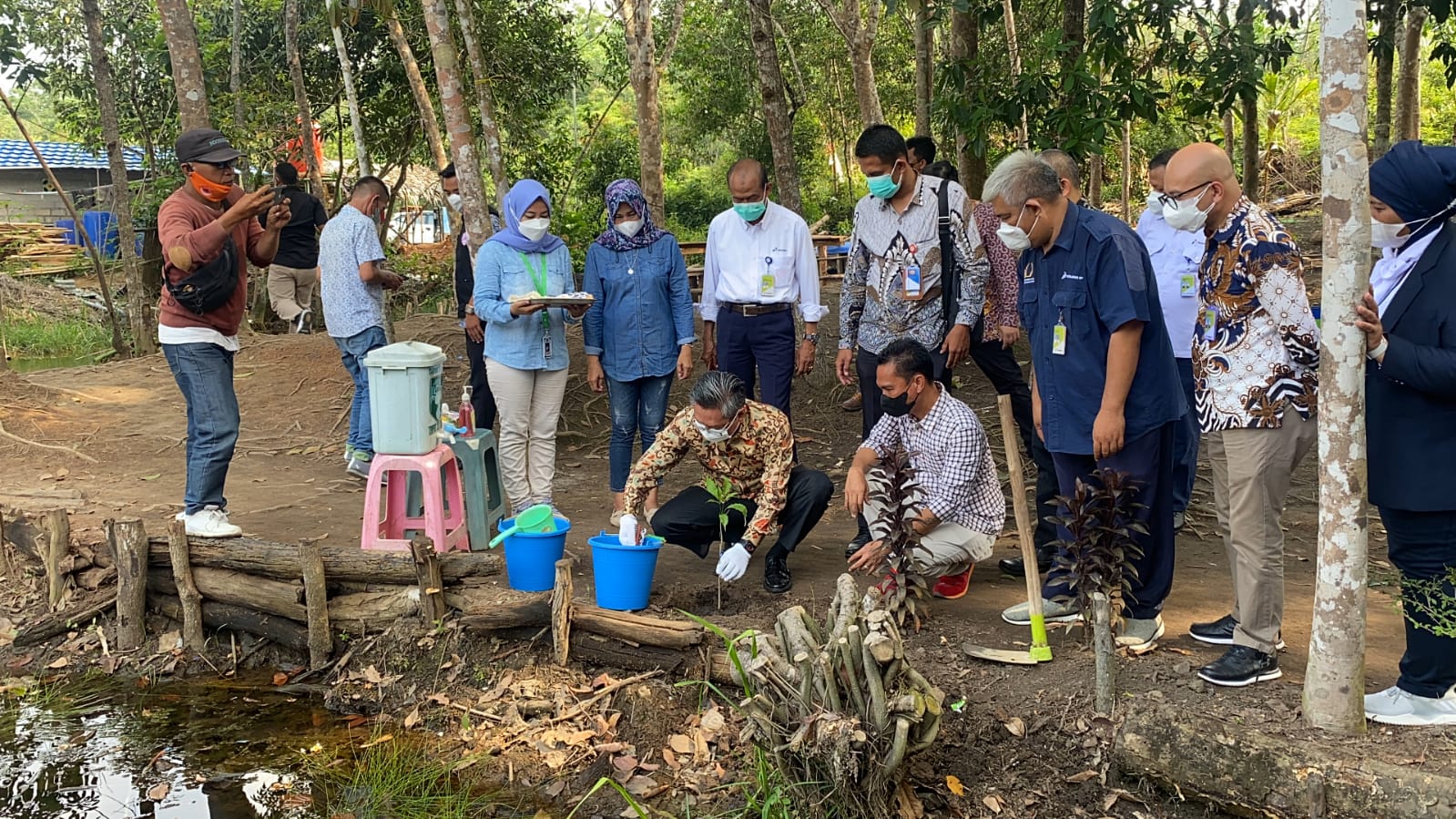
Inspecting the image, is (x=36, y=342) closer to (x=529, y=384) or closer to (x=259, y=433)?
(x=259, y=433)

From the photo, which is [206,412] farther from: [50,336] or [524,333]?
[50,336]

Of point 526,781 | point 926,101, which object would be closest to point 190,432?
point 526,781

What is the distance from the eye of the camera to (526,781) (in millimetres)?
4027

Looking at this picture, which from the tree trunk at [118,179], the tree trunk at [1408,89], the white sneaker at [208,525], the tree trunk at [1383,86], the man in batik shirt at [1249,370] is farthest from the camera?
the tree trunk at [1408,89]

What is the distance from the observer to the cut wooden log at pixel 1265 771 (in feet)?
9.29

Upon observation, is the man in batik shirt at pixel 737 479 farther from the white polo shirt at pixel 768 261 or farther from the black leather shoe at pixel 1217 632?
the black leather shoe at pixel 1217 632

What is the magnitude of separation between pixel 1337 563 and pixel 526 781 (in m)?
2.71

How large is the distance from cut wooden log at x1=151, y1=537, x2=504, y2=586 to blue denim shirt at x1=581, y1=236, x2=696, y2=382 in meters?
1.21

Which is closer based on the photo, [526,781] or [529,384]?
[526,781]

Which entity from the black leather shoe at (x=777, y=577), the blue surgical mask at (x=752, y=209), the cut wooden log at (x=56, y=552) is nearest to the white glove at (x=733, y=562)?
the black leather shoe at (x=777, y=577)

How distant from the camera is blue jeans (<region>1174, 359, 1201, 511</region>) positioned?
4.66m

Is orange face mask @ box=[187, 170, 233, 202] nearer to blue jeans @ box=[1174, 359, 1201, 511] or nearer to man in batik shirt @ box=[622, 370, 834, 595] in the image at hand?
man in batik shirt @ box=[622, 370, 834, 595]

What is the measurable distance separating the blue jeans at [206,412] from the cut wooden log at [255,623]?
1.53 feet

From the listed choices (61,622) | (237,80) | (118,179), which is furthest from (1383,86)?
(118,179)
